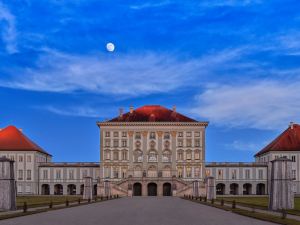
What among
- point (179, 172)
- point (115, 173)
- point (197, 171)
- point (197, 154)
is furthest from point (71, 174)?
point (197, 154)

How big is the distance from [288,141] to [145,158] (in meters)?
21.8

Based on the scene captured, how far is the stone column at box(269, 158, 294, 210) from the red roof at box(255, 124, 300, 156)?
189 feet

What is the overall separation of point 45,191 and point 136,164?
1535 centimetres

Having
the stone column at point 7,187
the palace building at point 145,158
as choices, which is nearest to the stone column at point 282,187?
the stone column at point 7,187

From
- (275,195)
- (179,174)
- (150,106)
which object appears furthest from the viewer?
(150,106)

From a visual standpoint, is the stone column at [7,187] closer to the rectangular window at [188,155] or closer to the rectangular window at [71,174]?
the rectangular window at [188,155]

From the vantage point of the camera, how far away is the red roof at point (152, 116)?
294 feet

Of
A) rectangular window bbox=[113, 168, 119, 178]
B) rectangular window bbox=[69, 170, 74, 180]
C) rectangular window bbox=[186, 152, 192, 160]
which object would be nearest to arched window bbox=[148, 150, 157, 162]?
rectangular window bbox=[186, 152, 192, 160]

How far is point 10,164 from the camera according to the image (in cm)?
3019

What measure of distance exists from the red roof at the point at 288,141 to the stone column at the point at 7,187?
6146 centimetres

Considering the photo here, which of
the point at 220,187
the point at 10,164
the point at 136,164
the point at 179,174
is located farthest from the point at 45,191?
the point at 10,164

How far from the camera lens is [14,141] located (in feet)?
291

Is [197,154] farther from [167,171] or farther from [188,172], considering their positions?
[167,171]

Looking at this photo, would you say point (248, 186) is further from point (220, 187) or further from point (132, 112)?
point (132, 112)
